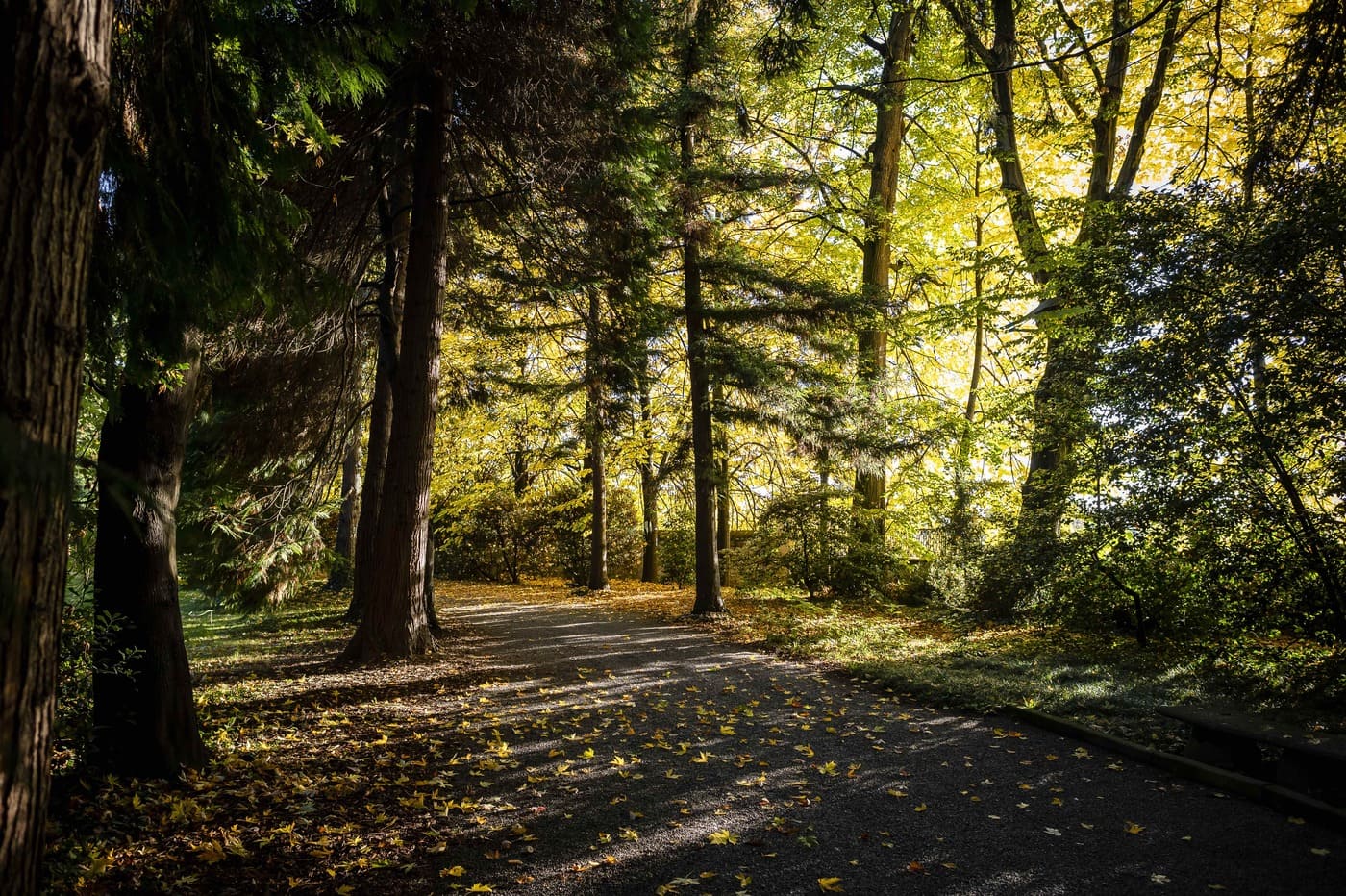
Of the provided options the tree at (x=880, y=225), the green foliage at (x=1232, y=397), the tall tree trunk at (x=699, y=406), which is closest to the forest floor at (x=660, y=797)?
the green foliage at (x=1232, y=397)

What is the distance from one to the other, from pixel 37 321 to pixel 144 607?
135 inches

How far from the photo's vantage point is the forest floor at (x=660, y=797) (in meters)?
3.48

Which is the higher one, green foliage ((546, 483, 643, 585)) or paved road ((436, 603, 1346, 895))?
green foliage ((546, 483, 643, 585))

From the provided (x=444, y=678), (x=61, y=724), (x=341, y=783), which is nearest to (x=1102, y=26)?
(x=444, y=678)

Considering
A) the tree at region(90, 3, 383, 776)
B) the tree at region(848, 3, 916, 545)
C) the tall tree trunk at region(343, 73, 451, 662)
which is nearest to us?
the tree at region(90, 3, 383, 776)

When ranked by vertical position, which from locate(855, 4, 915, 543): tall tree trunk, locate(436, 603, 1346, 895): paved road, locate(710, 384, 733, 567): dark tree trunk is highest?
locate(855, 4, 915, 543): tall tree trunk

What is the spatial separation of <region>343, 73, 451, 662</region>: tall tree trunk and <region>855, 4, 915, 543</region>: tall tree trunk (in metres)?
7.79

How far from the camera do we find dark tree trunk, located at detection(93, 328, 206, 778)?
429cm

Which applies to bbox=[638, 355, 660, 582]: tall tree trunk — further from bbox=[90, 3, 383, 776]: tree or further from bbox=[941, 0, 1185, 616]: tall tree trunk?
bbox=[90, 3, 383, 776]: tree

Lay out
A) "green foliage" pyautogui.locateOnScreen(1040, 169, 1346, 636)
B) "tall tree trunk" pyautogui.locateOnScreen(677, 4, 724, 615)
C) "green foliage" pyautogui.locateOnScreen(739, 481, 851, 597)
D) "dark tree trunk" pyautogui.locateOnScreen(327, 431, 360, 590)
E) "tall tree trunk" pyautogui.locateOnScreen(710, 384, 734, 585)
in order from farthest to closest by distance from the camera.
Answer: "dark tree trunk" pyautogui.locateOnScreen(327, 431, 360, 590)
"green foliage" pyautogui.locateOnScreen(739, 481, 851, 597)
"tall tree trunk" pyautogui.locateOnScreen(710, 384, 734, 585)
"tall tree trunk" pyautogui.locateOnScreen(677, 4, 724, 615)
"green foliage" pyautogui.locateOnScreen(1040, 169, 1346, 636)

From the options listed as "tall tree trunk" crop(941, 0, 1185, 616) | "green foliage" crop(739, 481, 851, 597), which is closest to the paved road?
"tall tree trunk" crop(941, 0, 1185, 616)

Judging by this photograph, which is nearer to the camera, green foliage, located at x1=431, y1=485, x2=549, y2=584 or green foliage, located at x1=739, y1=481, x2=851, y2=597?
green foliage, located at x1=739, y1=481, x2=851, y2=597

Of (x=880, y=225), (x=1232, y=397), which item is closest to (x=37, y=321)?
(x=1232, y=397)

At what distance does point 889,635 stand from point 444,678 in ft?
20.9
